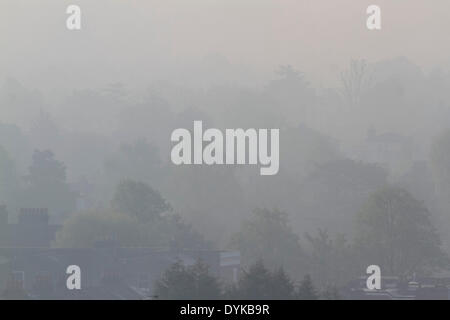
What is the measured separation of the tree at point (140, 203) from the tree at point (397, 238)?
24.5 feet

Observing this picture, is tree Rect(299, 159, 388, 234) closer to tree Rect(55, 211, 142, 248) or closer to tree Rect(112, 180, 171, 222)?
tree Rect(112, 180, 171, 222)

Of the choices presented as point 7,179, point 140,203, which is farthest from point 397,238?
point 7,179

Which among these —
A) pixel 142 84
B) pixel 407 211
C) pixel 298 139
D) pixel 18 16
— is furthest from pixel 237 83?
pixel 407 211

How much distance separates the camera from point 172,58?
404ft

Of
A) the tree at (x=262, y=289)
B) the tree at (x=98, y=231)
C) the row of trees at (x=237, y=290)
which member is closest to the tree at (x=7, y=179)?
the tree at (x=98, y=231)

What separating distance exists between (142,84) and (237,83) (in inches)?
282

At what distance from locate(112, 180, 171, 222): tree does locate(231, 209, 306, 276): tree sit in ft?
12.6

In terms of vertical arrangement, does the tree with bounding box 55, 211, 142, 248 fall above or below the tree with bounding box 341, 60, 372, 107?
below

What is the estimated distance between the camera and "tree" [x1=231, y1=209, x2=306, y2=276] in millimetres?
49559

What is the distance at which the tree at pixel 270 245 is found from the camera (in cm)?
4956

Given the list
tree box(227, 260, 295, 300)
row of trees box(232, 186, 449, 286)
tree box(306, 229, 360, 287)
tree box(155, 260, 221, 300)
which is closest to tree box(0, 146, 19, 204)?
row of trees box(232, 186, 449, 286)

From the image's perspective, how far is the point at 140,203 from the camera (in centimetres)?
5581

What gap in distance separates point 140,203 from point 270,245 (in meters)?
6.79
